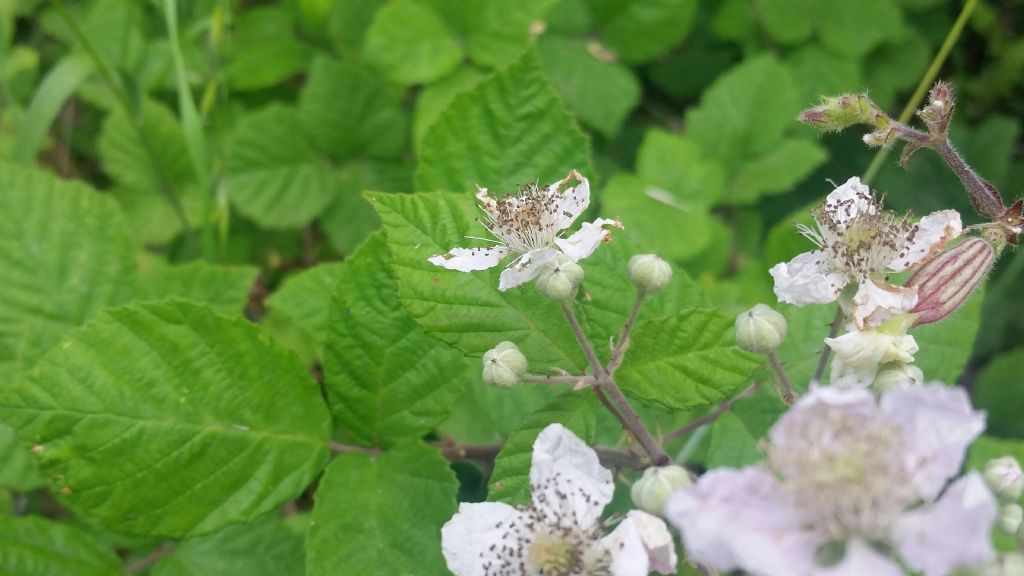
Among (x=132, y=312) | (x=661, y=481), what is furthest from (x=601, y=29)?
(x=661, y=481)

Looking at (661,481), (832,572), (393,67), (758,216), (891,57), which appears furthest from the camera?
(891,57)

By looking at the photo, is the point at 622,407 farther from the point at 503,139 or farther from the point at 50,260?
the point at 50,260

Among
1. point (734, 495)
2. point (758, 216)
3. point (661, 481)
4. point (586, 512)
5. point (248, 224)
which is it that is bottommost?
point (248, 224)

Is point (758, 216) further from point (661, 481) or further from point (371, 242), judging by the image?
point (661, 481)

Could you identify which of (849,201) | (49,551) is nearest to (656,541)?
(849,201)

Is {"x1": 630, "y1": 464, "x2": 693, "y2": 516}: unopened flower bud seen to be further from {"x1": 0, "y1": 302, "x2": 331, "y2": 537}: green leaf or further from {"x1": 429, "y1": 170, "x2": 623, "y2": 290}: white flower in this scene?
{"x1": 0, "y1": 302, "x2": 331, "y2": 537}: green leaf

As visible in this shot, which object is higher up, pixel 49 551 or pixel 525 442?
pixel 525 442
